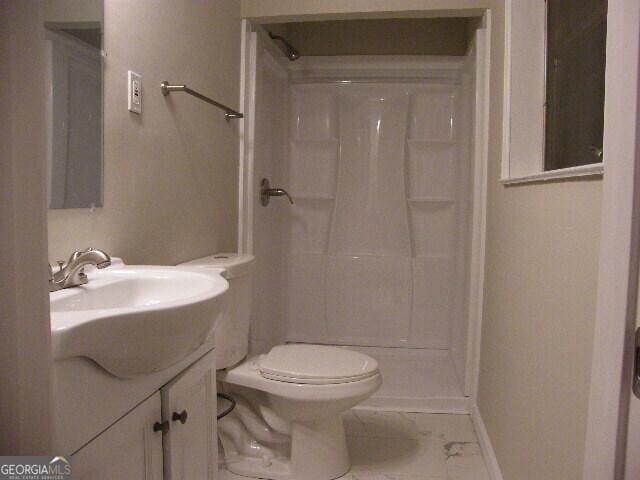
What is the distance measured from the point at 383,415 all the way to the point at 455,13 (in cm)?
184

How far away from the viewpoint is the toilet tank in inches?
64.8

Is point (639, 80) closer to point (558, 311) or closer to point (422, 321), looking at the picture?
point (558, 311)

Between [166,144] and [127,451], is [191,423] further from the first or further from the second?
[166,144]

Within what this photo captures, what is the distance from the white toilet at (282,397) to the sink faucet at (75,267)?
1.85 feet

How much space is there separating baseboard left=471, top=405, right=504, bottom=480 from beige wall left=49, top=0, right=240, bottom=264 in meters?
1.31

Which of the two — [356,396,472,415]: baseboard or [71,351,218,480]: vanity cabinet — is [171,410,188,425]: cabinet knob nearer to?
[71,351,218,480]: vanity cabinet

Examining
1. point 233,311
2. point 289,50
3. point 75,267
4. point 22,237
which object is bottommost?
point 233,311

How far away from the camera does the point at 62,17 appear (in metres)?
1.07

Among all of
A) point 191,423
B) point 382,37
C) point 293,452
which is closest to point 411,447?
point 293,452

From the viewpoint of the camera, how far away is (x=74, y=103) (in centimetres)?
111

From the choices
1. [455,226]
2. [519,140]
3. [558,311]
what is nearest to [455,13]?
[519,140]

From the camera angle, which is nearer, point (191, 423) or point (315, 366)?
point (191, 423)

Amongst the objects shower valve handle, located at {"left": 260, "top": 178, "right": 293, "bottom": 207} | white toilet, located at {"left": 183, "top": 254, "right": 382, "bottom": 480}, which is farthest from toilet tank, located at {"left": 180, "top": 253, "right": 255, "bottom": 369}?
shower valve handle, located at {"left": 260, "top": 178, "right": 293, "bottom": 207}

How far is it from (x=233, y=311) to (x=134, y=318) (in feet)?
3.25
